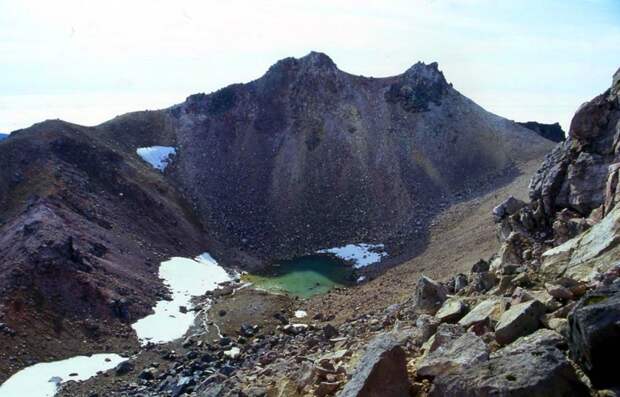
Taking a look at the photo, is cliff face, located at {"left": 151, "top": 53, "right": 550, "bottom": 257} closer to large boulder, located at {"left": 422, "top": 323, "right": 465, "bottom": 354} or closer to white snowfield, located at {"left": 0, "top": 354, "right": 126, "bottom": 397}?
white snowfield, located at {"left": 0, "top": 354, "right": 126, "bottom": 397}

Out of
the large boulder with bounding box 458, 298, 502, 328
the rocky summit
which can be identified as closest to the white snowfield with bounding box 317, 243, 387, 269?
the rocky summit

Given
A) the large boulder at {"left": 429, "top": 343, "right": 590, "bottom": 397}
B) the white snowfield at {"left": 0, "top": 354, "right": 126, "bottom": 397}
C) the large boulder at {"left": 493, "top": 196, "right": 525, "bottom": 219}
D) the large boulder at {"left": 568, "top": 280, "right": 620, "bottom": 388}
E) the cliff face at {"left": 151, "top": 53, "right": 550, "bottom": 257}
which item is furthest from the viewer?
the cliff face at {"left": 151, "top": 53, "right": 550, "bottom": 257}

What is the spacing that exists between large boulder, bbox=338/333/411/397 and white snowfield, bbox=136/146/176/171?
64.9 m

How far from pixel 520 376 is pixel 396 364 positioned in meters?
2.77

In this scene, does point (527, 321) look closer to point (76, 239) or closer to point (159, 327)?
point (159, 327)

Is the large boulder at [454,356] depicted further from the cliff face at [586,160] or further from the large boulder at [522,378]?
the cliff face at [586,160]

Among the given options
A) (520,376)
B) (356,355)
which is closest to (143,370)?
(356,355)

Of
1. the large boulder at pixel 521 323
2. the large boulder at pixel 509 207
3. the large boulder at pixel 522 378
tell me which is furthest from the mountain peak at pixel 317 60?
the large boulder at pixel 522 378

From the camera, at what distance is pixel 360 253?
62.0 meters

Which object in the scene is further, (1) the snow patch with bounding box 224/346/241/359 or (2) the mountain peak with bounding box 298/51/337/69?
(2) the mountain peak with bounding box 298/51/337/69

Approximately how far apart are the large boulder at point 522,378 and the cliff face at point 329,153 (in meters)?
54.6

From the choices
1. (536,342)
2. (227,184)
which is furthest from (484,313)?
(227,184)

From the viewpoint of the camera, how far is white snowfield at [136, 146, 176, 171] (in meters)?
72.6

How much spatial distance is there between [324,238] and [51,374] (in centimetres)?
3587
